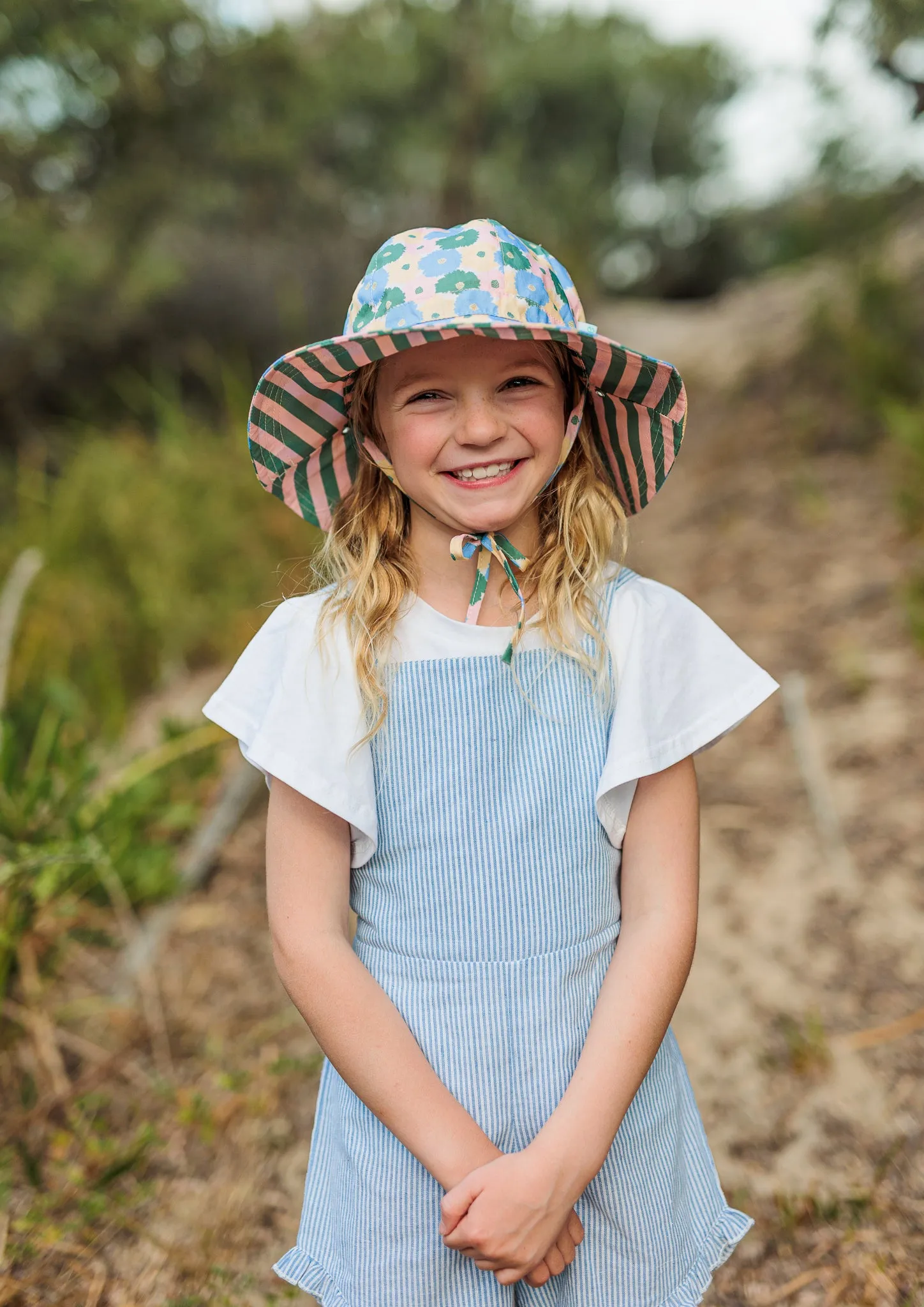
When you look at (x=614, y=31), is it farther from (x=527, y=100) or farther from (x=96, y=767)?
(x=96, y=767)

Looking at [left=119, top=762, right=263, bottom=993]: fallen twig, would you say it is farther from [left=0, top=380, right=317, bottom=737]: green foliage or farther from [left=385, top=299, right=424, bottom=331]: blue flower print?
[left=385, top=299, right=424, bottom=331]: blue flower print

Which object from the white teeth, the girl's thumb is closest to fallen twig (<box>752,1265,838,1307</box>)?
the girl's thumb

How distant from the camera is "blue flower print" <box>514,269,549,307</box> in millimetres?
1295

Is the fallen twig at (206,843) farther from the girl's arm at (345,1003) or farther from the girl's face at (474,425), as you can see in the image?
the girl's face at (474,425)

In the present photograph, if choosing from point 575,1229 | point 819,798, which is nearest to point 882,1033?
point 819,798

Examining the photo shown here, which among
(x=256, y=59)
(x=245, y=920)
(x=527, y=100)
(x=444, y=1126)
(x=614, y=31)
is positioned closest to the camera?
(x=444, y=1126)

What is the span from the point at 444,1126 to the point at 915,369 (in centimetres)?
475

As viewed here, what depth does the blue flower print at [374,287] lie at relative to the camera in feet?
4.33

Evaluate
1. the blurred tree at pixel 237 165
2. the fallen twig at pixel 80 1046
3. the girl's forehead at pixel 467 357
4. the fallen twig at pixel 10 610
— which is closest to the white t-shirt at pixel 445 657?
the girl's forehead at pixel 467 357

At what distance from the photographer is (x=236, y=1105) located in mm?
2256

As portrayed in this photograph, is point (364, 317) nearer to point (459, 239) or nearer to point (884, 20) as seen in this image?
point (459, 239)

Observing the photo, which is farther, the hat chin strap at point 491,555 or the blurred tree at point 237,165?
the blurred tree at point 237,165

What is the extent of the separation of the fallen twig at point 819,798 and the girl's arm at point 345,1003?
4.88ft

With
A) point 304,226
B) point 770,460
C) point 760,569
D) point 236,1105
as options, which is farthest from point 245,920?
point 304,226
